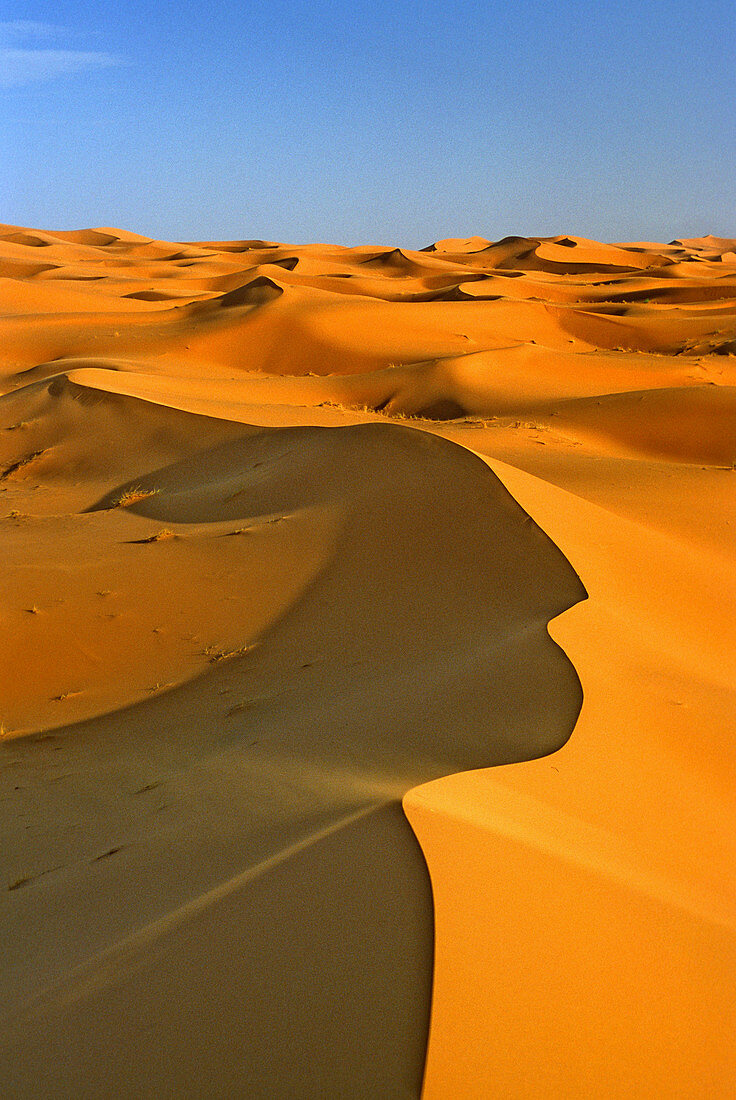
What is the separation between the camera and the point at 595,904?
259 centimetres

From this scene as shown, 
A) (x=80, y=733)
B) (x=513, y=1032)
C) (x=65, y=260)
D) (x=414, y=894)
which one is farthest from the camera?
(x=65, y=260)

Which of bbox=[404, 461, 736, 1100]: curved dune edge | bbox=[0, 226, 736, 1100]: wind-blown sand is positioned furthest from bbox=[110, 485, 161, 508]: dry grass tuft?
bbox=[404, 461, 736, 1100]: curved dune edge

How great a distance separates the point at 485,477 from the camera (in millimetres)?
7680

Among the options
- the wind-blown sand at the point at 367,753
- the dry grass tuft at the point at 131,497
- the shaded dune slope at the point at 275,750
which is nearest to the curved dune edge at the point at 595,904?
the wind-blown sand at the point at 367,753

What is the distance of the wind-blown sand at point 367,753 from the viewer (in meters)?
2.18

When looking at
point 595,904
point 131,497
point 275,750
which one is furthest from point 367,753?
point 131,497

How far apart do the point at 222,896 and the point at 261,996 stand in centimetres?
50

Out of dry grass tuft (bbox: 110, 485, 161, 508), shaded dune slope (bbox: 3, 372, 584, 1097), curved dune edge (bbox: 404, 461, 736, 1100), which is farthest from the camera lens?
dry grass tuft (bbox: 110, 485, 161, 508)

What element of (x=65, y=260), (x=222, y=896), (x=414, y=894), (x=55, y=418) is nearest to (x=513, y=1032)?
(x=414, y=894)

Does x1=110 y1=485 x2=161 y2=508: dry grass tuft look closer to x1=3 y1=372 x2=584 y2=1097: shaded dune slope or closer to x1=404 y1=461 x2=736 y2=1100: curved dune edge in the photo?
x1=3 y1=372 x2=584 y2=1097: shaded dune slope

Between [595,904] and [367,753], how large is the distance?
1.63 meters

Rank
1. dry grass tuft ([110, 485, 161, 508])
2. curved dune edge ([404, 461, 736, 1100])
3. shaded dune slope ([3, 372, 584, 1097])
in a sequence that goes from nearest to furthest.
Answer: curved dune edge ([404, 461, 736, 1100]) < shaded dune slope ([3, 372, 584, 1097]) < dry grass tuft ([110, 485, 161, 508])

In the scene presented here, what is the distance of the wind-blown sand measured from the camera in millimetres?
2178

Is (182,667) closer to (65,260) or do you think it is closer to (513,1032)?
(513,1032)
